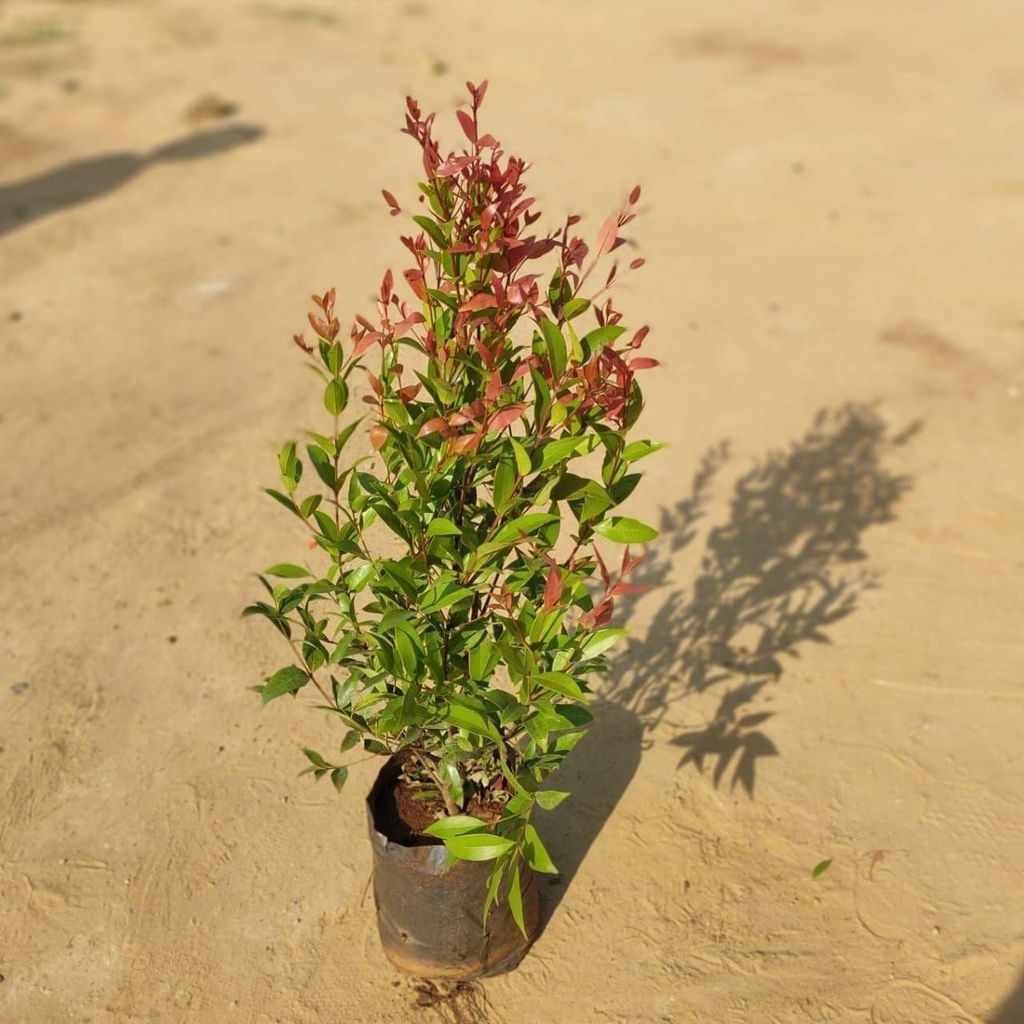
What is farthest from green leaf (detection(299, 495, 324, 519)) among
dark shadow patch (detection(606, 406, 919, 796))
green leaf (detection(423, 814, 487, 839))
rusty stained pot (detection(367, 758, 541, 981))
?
dark shadow patch (detection(606, 406, 919, 796))

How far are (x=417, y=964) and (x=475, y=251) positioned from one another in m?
1.85

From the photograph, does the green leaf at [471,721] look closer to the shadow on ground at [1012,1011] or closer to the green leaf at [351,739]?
the green leaf at [351,739]

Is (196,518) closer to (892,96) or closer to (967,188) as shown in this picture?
(967,188)

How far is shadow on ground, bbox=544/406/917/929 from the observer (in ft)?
12.2

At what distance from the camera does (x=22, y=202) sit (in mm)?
7637

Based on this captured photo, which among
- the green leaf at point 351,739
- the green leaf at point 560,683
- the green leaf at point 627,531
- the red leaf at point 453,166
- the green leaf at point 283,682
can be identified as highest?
the red leaf at point 453,166

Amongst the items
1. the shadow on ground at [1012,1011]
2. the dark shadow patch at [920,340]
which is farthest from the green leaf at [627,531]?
the dark shadow patch at [920,340]

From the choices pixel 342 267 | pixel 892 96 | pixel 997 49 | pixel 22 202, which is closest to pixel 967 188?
pixel 892 96

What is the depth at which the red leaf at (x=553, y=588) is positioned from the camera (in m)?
2.35

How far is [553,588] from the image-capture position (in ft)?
7.77

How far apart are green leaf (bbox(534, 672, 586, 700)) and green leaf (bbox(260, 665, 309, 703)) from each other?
1.80ft

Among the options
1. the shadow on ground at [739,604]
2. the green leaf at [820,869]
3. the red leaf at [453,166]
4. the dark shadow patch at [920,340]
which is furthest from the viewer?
the dark shadow patch at [920,340]

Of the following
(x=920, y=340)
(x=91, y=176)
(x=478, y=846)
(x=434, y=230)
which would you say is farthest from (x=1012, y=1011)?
(x=91, y=176)

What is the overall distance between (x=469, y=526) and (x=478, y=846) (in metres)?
0.69
